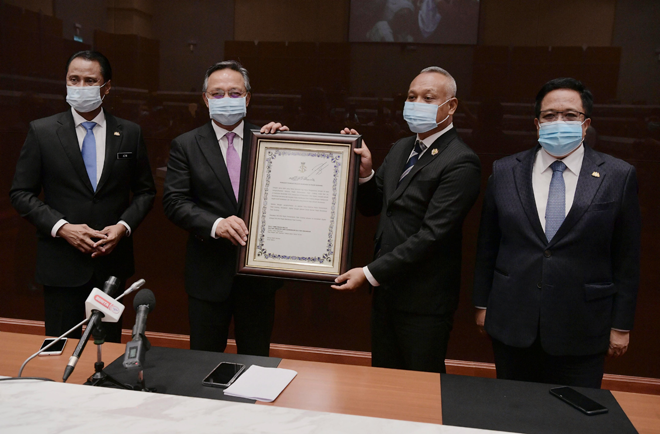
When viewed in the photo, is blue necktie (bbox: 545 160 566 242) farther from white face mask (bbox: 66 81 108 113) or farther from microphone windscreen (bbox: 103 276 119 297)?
white face mask (bbox: 66 81 108 113)

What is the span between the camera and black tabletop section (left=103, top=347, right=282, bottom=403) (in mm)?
1550

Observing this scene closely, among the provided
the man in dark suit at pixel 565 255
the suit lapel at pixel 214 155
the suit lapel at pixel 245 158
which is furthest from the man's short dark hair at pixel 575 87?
the suit lapel at pixel 214 155

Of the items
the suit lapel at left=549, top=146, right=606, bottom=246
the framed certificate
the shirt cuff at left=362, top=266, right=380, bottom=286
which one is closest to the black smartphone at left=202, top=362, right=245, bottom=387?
the framed certificate

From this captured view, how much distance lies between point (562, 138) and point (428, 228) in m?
0.62

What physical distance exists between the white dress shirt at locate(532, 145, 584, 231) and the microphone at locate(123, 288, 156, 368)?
1460 mm

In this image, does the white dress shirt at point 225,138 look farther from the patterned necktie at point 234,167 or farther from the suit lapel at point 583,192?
the suit lapel at point 583,192

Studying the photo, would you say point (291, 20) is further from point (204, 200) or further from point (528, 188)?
point (528, 188)

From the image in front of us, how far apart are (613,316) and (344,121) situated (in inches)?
76.8

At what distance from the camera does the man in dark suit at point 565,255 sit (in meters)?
1.92

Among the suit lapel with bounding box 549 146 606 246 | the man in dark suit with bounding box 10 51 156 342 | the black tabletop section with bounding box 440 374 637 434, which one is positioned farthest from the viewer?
the man in dark suit with bounding box 10 51 156 342

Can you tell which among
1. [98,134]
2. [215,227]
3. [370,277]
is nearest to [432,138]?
[370,277]

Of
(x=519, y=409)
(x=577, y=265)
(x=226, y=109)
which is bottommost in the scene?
(x=519, y=409)

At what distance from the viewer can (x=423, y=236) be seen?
206cm

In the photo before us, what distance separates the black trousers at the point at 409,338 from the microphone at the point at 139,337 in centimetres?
103
